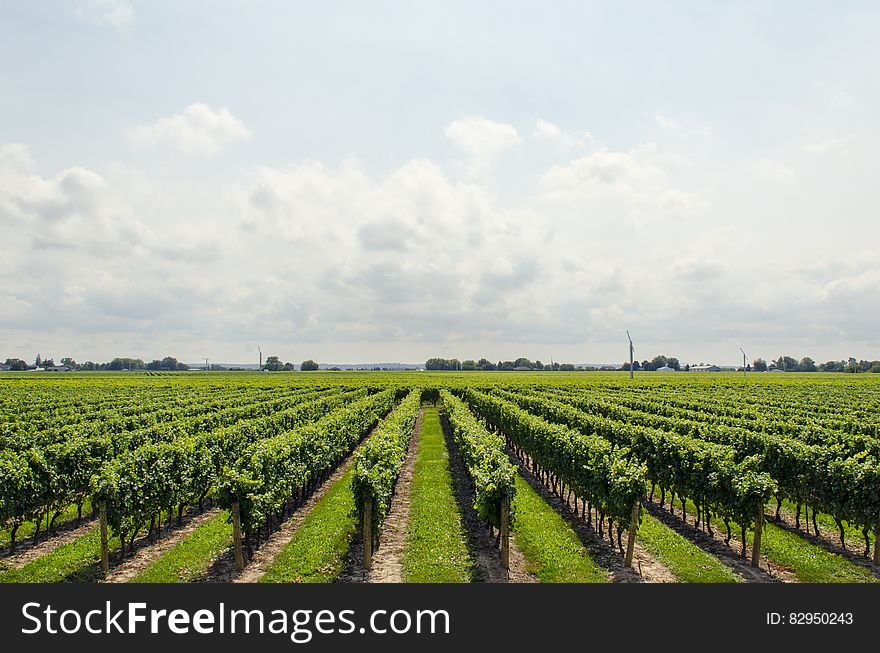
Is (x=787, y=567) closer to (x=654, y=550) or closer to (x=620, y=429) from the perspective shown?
(x=654, y=550)

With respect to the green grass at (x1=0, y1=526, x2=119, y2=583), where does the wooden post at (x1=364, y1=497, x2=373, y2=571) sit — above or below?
above

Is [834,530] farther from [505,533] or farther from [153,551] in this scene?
[153,551]

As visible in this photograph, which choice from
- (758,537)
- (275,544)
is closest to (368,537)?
(275,544)

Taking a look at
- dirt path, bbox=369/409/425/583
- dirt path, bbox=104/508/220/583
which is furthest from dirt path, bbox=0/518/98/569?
dirt path, bbox=369/409/425/583

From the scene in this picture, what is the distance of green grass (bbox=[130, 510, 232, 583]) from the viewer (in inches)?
502

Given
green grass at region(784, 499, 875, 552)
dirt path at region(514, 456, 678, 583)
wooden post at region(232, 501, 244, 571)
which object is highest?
wooden post at region(232, 501, 244, 571)

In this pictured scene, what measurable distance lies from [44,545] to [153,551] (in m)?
3.37

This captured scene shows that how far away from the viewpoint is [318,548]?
1457cm

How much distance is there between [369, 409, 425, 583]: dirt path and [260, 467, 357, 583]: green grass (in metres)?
0.93

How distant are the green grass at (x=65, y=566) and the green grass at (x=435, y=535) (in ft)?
25.3

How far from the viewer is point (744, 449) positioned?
74.0 ft

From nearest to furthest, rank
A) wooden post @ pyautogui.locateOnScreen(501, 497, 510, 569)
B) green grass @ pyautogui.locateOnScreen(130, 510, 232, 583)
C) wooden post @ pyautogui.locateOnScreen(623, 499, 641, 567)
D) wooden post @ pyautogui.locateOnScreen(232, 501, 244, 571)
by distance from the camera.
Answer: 1. green grass @ pyautogui.locateOnScreen(130, 510, 232, 583)
2. wooden post @ pyautogui.locateOnScreen(501, 497, 510, 569)
3. wooden post @ pyautogui.locateOnScreen(232, 501, 244, 571)
4. wooden post @ pyautogui.locateOnScreen(623, 499, 641, 567)

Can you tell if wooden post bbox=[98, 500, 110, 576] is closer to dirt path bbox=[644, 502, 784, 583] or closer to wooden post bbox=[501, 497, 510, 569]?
wooden post bbox=[501, 497, 510, 569]
